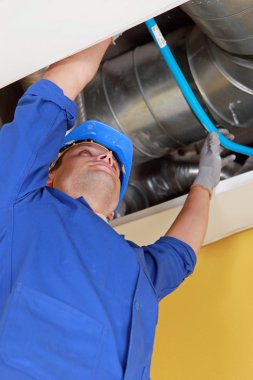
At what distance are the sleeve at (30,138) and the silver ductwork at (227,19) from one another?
0.45 meters

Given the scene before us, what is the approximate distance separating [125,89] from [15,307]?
3.05ft

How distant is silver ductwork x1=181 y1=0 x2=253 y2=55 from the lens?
3.53 feet

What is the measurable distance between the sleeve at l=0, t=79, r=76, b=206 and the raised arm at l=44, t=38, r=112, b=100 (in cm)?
3

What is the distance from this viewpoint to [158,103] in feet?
5.02

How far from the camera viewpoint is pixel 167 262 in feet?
3.65

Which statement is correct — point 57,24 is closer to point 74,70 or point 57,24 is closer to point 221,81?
point 74,70

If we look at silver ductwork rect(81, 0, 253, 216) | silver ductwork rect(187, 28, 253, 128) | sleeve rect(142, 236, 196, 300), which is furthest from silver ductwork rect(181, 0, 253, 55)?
sleeve rect(142, 236, 196, 300)

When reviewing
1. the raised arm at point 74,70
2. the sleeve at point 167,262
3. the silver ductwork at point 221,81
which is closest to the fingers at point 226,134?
the silver ductwork at point 221,81

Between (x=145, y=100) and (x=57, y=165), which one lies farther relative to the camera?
(x=145, y=100)

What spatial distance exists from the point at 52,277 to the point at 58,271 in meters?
0.02

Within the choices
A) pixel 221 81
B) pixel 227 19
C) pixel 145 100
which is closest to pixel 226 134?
pixel 221 81

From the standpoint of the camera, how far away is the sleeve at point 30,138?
0.81 m

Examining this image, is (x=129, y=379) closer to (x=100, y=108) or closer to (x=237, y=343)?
(x=237, y=343)

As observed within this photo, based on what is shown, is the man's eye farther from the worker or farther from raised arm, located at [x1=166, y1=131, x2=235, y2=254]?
raised arm, located at [x1=166, y1=131, x2=235, y2=254]
